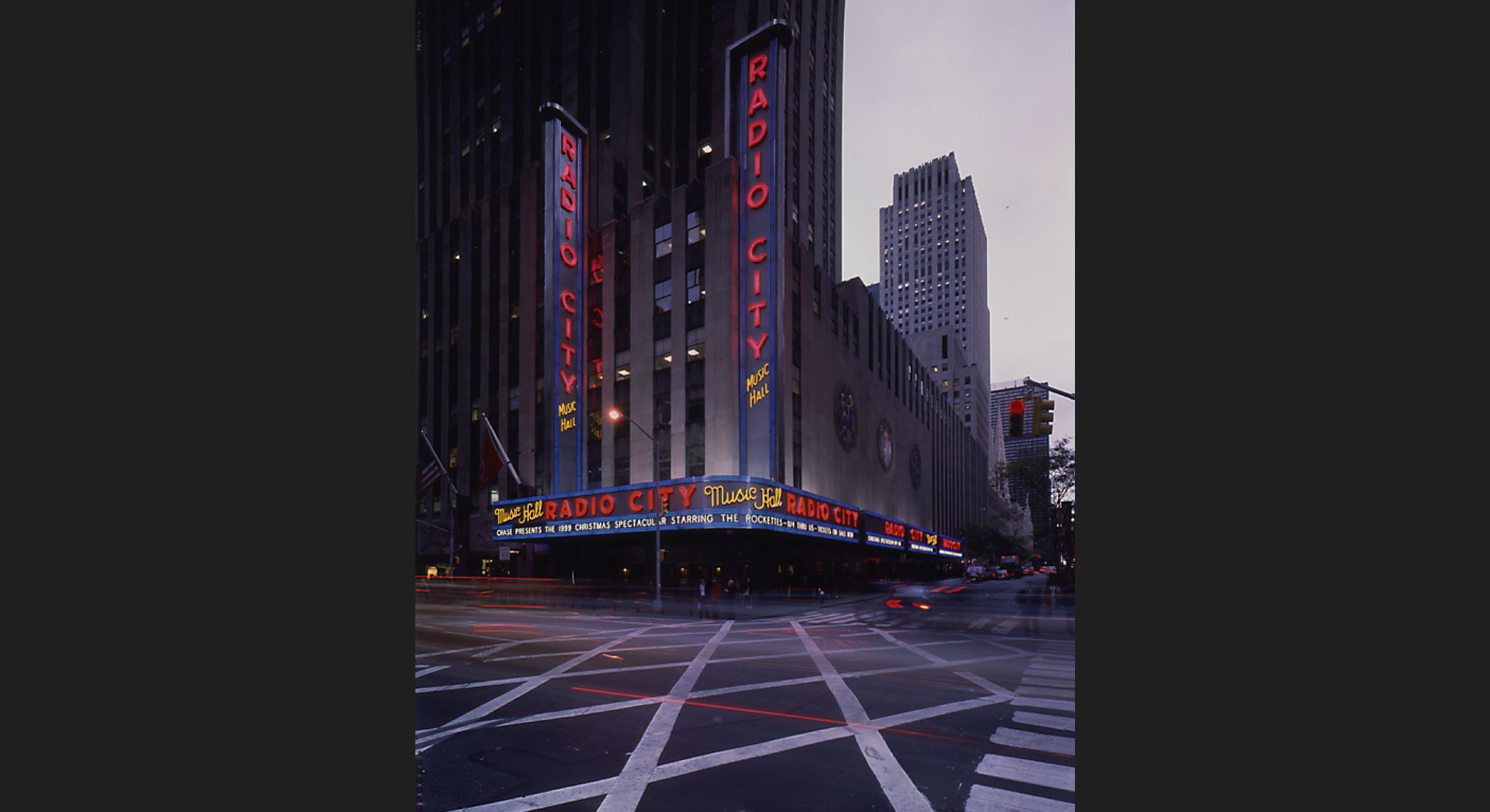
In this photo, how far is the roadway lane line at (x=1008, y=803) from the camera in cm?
704

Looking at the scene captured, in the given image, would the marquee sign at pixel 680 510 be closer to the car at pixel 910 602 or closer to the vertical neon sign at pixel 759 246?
the vertical neon sign at pixel 759 246

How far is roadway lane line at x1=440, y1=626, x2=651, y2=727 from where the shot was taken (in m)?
10.7

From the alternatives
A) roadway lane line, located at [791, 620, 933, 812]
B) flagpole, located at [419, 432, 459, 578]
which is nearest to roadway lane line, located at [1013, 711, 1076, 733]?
roadway lane line, located at [791, 620, 933, 812]

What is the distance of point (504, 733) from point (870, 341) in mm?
55815

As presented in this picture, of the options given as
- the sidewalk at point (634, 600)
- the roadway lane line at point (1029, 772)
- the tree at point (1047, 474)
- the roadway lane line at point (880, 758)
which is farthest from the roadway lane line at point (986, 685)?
the tree at point (1047, 474)

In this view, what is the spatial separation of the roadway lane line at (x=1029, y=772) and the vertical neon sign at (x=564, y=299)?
1522 inches

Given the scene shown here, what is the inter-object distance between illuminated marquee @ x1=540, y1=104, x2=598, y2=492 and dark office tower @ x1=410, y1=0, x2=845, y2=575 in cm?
14

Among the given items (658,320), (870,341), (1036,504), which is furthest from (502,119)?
(1036,504)

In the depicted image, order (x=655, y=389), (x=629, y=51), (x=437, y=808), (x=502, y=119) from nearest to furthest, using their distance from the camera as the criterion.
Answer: (x=437, y=808) → (x=655, y=389) → (x=629, y=51) → (x=502, y=119)

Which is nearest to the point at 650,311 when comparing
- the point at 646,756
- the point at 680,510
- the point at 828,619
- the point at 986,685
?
the point at 680,510

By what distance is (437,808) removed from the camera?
23.1ft

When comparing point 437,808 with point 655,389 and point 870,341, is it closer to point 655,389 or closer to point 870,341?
point 655,389

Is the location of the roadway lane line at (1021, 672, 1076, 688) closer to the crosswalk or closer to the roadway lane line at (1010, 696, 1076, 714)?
the crosswalk

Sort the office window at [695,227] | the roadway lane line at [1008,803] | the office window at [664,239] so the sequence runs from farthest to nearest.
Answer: the office window at [664,239]
the office window at [695,227]
the roadway lane line at [1008,803]
